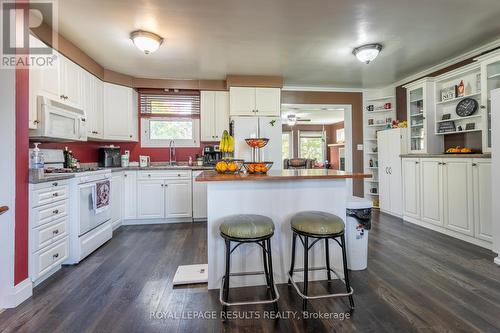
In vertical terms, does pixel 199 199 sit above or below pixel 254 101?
below

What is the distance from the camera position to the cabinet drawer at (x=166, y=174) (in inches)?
152

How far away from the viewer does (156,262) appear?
99.3 inches

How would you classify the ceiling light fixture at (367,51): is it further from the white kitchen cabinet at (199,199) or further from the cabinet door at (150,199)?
the cabinet door at (150,199)

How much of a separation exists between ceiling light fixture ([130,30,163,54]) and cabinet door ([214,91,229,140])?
1680 mm

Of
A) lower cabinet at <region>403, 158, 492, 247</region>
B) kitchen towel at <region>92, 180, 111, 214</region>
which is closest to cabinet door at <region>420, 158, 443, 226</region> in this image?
lower cabinet at <region>403, 158, 492, 247</region>

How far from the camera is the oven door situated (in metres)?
2.56

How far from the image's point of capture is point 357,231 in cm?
228

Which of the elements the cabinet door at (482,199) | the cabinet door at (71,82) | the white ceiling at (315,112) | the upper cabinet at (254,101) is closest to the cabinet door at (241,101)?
the upper cabinet at (254,101)

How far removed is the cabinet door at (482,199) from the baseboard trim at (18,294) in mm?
4628

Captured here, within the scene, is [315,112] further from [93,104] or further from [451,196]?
[93,104]

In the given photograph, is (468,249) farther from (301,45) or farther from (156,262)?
(156,262)

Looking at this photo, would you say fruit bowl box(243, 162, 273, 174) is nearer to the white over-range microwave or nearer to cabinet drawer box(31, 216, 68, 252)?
cabinet drawer box(31, 216, 68, 252)

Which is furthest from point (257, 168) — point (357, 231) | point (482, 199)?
point (482, 199)

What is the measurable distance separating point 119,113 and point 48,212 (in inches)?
89.0
